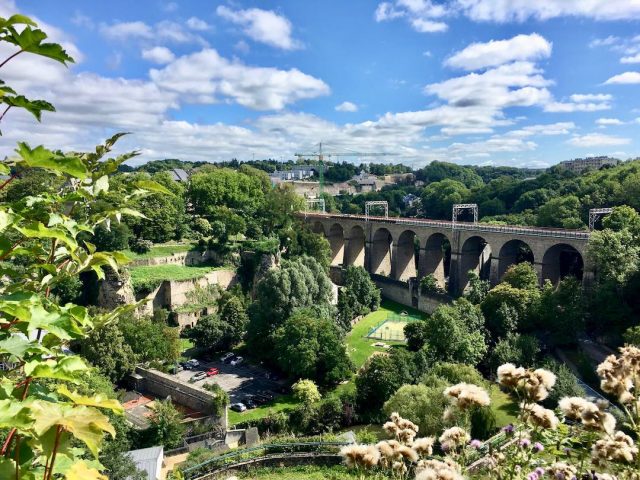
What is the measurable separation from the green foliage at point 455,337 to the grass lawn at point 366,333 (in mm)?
5182

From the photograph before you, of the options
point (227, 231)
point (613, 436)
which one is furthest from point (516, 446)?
point (227, 231)

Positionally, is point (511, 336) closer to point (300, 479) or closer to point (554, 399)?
point (554, 399)

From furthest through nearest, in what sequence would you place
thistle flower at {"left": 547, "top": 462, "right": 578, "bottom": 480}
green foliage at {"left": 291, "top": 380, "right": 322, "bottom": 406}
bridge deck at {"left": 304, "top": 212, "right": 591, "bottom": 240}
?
bridge deck at {"left": 304, "top": 212, "right": 591, "bottom": 240}
green foliage at {"left": 291, "top": 380, "right": 322, "bottom": 406}
thistle flower at {"left": 547, "top": 462, "right": 578, "bottom": 480}

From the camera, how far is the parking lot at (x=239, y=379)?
80.1 ft

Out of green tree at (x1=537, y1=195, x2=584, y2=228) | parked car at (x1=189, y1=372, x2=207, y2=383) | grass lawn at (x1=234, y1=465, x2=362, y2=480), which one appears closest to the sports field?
parked car at (x1=189, y1=372, x2=207, y2=383)

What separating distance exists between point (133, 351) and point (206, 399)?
6184 mm

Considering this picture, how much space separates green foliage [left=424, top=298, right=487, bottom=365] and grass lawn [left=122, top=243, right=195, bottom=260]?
846 inches

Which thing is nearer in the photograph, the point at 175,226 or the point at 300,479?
the point at 300,479

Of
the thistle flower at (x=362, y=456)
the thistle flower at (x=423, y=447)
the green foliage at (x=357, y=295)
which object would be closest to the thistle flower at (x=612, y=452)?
the thistle flower at (x=423, y=447)

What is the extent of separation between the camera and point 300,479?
46.5ft

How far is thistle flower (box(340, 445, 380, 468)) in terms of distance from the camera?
3434mm

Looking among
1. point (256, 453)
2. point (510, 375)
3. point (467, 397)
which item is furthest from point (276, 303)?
point (510, 375)

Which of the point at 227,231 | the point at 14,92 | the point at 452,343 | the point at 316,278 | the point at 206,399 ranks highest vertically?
the point at 14,92

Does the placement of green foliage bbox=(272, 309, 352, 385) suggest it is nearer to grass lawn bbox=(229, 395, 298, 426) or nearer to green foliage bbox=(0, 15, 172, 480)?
grass lawn bbox=(229, 395, 298, 426)
